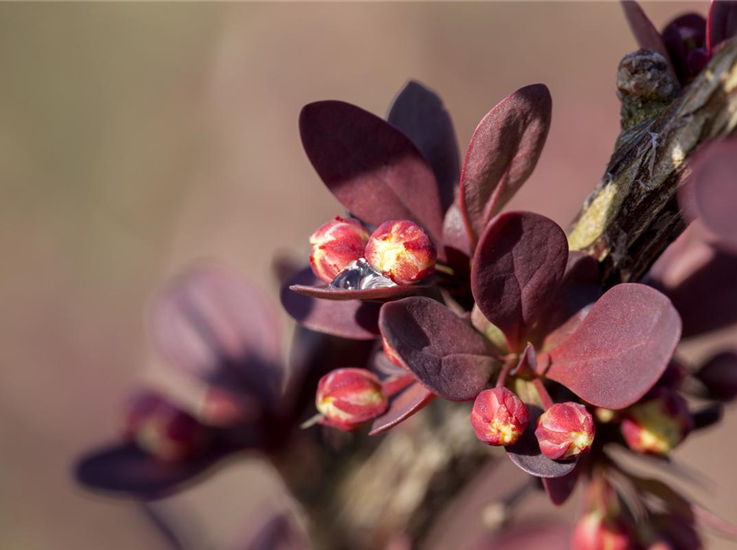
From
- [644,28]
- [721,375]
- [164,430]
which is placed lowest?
[721,375]

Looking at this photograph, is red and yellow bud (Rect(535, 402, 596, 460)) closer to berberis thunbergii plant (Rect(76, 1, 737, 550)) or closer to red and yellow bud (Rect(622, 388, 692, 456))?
berberis thunbergii plant (Rect(76, 1, 737, 550))

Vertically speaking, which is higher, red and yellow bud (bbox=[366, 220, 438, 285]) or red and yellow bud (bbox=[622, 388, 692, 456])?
red and yellow bud (bbox=[366, 220, 438, 285])

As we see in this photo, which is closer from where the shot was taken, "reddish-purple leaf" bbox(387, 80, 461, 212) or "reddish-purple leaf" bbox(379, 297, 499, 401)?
"reddish-purple leaf" bbox(379, 297, 499, 401)

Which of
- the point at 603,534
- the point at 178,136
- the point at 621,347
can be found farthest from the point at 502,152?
the point at 178,136

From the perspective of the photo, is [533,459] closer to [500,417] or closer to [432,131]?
[500,417]

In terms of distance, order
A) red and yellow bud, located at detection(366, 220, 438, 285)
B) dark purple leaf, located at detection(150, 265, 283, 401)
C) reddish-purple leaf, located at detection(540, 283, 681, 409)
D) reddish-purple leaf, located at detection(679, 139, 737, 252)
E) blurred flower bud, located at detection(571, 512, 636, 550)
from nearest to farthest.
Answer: reddish-purple leaf, located at detection(679, 139, 737, 252) < reddish-purple leaf, located at detection(540, 283, 681, 409) < red and yellow bud, located at detection(366, 220, 438, 285) < blurred flower bud, located at detection(571, 512, 636, 550) < dark purple leaf, located at detection(150, 265, 283, 401)

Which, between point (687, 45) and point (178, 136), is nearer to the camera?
point (687, 45)

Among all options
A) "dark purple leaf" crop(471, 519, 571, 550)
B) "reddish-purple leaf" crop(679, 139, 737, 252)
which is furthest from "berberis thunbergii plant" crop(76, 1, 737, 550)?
"dark purple leaf" crop(471, 519, 571, 550)
